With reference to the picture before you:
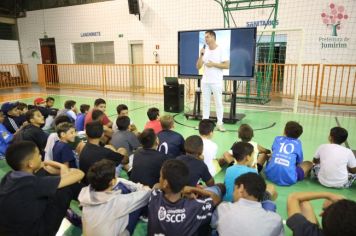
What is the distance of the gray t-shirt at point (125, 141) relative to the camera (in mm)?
3605

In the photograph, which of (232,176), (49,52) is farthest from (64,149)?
(49,52)

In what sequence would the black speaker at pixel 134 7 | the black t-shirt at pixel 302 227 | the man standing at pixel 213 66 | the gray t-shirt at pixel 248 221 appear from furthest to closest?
the black speaker at pixel 134 7 → the man standing at pixel 213 66 → the gray t-shirt at pixel 248 221 → the black t-shirt at pixel 302 227

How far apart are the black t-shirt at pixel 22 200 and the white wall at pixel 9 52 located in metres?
16.6

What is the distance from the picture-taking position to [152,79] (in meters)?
12.4

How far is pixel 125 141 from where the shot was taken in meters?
3.62

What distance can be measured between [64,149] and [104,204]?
1269mm

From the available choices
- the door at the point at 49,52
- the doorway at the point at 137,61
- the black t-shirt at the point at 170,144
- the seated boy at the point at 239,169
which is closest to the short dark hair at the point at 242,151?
the seated boy at the point at 239,169

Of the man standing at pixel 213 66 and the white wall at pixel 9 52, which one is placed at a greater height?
the white wall at pixel 9 52

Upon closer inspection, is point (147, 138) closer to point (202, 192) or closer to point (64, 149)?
point (202, 192)

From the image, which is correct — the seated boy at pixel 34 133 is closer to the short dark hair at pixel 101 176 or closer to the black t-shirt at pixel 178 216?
the short dark hair at pixel 101 176

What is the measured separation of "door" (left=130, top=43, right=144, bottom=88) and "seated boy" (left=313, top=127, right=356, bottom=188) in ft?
34.4

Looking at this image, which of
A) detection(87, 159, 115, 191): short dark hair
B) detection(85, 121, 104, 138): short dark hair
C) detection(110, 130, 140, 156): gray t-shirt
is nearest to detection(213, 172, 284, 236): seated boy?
detection(87, 159, 115, 191): short dark hair

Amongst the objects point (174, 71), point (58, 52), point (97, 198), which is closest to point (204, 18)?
point (174, 71)

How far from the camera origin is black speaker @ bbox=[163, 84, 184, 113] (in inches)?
298
